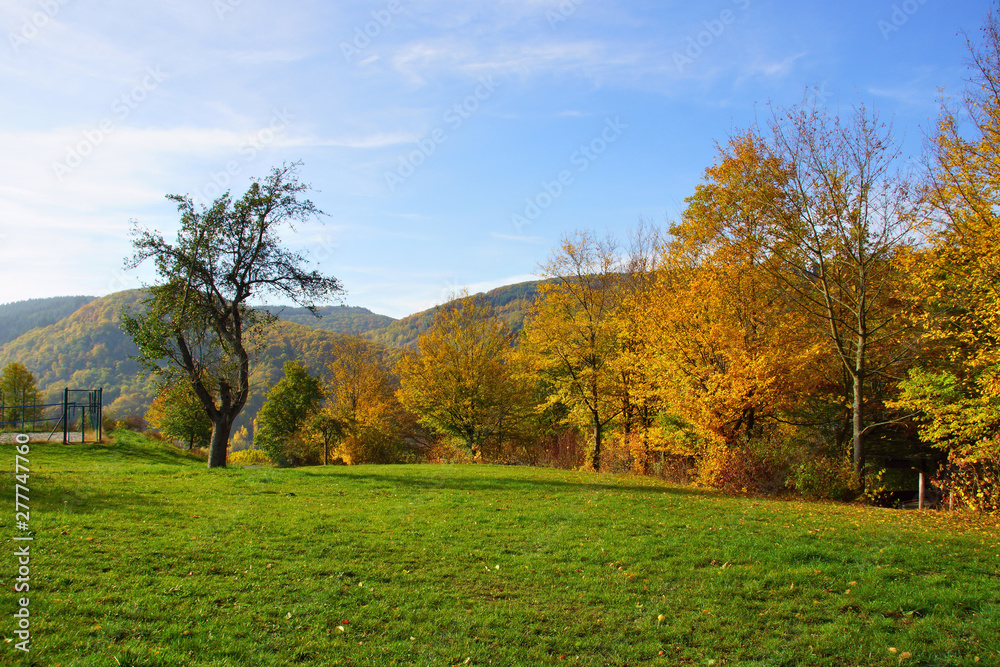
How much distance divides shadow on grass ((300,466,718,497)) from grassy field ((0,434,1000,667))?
3658mm

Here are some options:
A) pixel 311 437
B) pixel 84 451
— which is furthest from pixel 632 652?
pixel 311 437

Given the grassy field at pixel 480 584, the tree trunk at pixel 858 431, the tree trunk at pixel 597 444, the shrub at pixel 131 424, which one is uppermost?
the tree trunk at pixel 858 431

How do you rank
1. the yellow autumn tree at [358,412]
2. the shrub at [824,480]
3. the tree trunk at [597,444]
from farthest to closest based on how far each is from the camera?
the yellow autumn tree at [358,412], the tree trunk at [597,444], the shrub at [824,480]

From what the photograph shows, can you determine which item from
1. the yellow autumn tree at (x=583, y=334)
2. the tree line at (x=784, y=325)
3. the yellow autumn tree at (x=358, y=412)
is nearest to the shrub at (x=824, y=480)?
the tree line at (x=784, y=325)

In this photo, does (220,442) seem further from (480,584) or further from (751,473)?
(751,473)

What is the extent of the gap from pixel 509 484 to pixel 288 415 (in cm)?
3417

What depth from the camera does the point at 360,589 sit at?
21.5 ft

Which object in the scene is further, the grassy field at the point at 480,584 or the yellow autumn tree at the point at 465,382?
the yellow autumn tree at the point at 465,382

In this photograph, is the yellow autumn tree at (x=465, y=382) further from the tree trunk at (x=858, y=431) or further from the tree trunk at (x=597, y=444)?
the tree trunk at (x=858, y=431)

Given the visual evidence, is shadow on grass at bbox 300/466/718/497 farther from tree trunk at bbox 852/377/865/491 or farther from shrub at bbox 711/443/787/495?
tree trunk at bbox 852/377/865/491

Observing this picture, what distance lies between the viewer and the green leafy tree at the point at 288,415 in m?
44.7

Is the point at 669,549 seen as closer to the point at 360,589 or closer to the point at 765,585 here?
the point at 765,585

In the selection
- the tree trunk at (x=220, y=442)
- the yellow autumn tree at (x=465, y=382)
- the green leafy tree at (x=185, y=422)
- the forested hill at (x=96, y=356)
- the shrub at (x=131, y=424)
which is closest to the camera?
the tree trunk at (x=220, y=442)

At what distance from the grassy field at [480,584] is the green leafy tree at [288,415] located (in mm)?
34538
